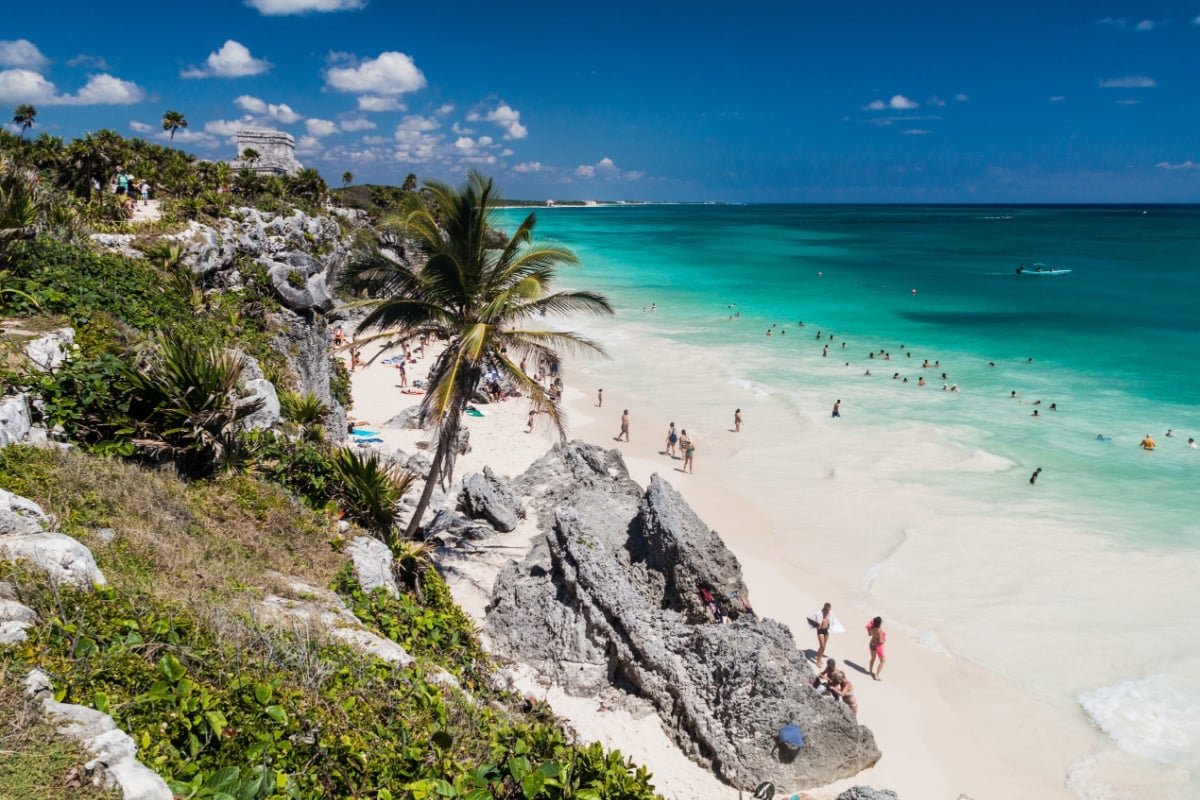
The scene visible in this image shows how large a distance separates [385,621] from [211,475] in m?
3.12

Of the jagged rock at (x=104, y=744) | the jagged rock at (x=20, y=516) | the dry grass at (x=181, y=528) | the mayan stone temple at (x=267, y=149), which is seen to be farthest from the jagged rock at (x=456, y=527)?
the mayan stone temple at (x=267, y=149)

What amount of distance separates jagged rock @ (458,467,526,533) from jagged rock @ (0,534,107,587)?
8.88m

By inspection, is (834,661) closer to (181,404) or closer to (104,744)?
(104,744)

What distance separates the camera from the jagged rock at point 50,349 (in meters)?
7.76

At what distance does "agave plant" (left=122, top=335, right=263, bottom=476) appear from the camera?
7.54 meters

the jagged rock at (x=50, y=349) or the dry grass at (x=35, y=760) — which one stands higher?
the jagged rock at (x=50, y=349)

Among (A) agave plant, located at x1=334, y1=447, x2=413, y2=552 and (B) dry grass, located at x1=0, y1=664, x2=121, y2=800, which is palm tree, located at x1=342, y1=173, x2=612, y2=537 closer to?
(A) agave plant, located at x1=334, y1=447, x2=413, y2=552

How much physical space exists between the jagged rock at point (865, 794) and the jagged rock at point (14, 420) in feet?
33.4

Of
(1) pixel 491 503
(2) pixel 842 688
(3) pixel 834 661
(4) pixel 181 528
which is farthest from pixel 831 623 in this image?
(4) pixel 181 528

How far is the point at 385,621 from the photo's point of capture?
23.4ft

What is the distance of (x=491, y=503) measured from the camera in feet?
45.7

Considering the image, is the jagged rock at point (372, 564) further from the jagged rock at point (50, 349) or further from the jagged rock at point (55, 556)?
the jagged rock at point (50, 349)

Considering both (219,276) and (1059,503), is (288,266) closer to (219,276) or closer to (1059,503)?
(219,276)

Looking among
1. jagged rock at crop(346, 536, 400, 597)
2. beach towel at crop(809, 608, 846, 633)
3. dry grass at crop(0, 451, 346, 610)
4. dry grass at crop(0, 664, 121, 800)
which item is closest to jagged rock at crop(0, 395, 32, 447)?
dry grass at crop(0, 451, 346, 610)
